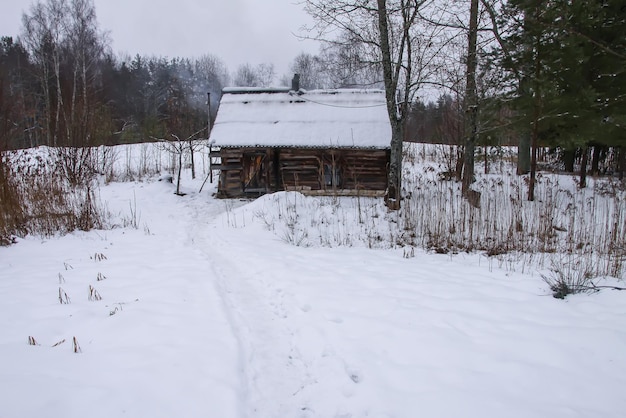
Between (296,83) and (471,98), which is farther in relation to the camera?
(296,83)

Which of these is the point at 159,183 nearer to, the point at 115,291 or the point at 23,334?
the point at 115,291

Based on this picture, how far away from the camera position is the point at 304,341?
3494 mm

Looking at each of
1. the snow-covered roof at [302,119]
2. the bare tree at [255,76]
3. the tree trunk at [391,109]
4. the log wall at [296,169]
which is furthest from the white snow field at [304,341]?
the bare tree at [255,76]

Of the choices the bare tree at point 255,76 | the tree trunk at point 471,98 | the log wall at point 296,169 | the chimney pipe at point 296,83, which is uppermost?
the bare tree at point 255,76

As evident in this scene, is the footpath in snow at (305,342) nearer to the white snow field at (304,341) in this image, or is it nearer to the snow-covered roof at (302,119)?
the white snow field at (304,341)

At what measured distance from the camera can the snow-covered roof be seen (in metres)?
14.2

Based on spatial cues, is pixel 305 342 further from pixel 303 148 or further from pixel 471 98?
pixel 303 148

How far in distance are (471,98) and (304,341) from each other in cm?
1026

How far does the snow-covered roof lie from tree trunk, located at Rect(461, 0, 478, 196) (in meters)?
3.43

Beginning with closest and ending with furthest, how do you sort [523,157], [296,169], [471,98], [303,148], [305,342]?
[305,342] → [471,98] → [303,148] → [296,169] → [523,157]

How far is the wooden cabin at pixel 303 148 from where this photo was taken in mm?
14242

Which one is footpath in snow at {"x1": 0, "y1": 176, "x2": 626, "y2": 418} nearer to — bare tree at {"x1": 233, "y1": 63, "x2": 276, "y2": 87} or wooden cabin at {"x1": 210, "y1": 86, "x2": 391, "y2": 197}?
wooden cabin at {"x1": 210, "y1": 86, "x2": 391, "y2": 197}

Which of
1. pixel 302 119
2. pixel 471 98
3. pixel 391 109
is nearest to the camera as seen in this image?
pixel 391 109

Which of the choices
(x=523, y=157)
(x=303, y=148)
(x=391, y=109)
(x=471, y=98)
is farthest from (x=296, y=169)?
(x=523, y=157)
